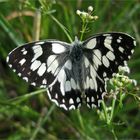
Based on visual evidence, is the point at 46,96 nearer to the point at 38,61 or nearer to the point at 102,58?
the point at 38,61

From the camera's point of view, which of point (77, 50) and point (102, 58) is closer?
point (102, 58)

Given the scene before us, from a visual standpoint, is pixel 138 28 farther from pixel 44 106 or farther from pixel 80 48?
pixel 80 48

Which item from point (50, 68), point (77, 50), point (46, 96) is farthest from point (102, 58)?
point (46, 96)

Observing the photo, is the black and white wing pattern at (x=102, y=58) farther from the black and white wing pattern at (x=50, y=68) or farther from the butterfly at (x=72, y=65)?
the black and white wing pattern at (x=50, y=68)

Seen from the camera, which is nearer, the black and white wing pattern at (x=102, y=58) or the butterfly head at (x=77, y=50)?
the black and white wing pattern at (x=102, y=58)

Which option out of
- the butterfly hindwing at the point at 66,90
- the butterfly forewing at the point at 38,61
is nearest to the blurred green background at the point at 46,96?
the butterfly hindwing at the point at 66,90

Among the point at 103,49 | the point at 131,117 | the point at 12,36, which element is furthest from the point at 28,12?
the point at 103,49

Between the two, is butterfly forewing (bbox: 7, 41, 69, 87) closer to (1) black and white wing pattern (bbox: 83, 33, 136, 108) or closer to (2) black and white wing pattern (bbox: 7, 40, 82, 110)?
(2) black and white wing pattern (bbox: 7, 40, 82, 110)
